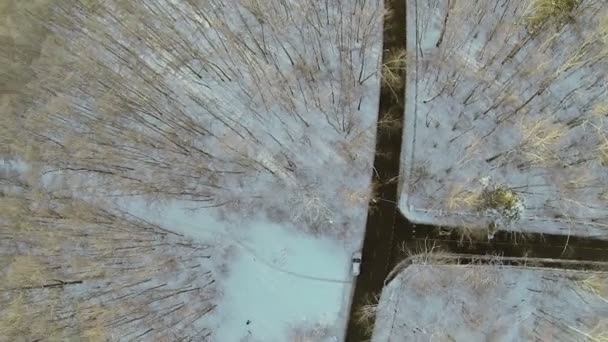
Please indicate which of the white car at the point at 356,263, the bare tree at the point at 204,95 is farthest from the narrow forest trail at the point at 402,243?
the bare tree at the point at 204,95

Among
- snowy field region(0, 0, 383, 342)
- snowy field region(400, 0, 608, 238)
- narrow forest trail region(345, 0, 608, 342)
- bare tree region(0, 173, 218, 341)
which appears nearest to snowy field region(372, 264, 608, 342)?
narrow forest trail region(345, 0, 608, 342)

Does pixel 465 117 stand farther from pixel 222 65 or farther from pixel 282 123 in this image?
pixel 222 65

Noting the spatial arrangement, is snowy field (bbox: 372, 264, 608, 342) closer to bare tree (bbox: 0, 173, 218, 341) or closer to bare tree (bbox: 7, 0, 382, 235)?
bare tree (bbox: 7, 0, 382, 235)

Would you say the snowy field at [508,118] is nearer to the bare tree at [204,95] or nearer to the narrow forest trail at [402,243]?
the narrow forest trail at [402,243]

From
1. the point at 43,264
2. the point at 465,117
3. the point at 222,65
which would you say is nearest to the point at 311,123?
A: the point at 222,65

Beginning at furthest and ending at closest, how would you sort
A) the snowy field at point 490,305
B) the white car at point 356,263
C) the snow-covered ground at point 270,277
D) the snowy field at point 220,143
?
the snowy field at point 220,143
the snow-covered ground at point 270,277
the white car at point 356,263
the snowy field at point 490,305

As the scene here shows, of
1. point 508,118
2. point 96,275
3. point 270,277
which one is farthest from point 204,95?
point 508,118

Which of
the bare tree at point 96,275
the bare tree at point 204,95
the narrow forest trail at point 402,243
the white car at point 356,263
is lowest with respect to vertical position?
the bare tree at point 96,275
